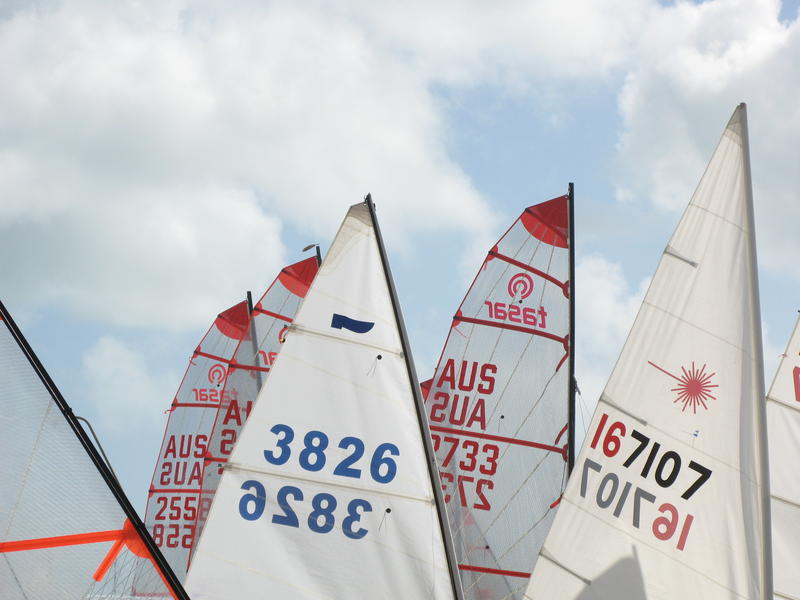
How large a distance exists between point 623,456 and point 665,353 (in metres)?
1.16

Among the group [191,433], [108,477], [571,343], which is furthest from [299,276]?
[108,477]

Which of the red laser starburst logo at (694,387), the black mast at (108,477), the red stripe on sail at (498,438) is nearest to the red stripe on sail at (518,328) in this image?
the red stripe on sail at (498,438)

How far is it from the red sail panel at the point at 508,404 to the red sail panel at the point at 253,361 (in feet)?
17.8

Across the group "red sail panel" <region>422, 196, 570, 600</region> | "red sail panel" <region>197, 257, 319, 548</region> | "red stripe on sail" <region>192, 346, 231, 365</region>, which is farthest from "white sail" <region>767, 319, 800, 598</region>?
"red stripe on sail" <region>192, 346, 231, 365</region>

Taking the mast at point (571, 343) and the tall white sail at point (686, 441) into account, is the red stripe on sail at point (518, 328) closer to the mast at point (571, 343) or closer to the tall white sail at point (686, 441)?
the mast at point (571, 343)

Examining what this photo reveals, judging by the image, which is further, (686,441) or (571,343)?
(571,343)

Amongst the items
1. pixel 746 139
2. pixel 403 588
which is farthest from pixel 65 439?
pixel 746 139

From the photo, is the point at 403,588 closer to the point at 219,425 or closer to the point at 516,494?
the point at 516,494

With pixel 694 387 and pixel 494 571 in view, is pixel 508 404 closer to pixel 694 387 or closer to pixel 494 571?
pixel 494 571

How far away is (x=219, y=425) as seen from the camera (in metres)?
23.5

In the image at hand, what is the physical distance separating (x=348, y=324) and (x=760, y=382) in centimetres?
421

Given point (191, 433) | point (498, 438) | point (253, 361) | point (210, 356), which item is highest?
point (210, 356)

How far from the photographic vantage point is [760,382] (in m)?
10.5

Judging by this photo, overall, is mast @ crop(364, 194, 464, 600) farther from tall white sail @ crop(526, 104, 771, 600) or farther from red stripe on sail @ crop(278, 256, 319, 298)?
red stripe on sail @ crop(278, 256, 319, 298)
